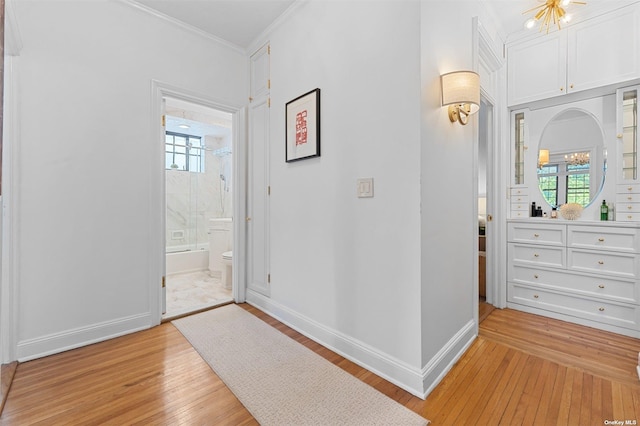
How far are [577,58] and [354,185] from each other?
2.53 m

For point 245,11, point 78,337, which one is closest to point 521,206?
point 245,11

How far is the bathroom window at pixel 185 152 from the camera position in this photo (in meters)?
5.16

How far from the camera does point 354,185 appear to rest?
6.32ft

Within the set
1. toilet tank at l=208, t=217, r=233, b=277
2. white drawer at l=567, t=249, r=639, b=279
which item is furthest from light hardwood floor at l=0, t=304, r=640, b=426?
toilet tank at l=208, t=217, r=233, b=277

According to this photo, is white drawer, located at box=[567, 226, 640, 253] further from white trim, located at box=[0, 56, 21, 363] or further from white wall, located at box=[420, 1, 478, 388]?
white trim, located at box=[0, 56, 21, 363]

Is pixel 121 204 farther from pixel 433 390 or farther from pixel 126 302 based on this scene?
pixel 433 390

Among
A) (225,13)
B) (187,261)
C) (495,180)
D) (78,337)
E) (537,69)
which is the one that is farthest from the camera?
(187,261)

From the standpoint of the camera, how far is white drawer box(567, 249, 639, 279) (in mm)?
2273

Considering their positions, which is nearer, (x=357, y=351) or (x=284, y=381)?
(x=284, y=381)

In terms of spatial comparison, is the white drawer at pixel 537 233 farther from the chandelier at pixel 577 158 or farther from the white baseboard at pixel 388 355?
the white baseboard at pixel 388 355

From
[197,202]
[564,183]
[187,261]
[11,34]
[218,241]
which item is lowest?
[187,261]

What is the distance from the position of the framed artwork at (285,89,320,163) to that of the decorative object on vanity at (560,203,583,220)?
98.5 inches

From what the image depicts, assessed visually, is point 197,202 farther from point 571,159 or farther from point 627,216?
point 627,216

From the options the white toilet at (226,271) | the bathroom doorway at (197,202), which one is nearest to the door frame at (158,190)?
the bathroom doorway at (197,202)
